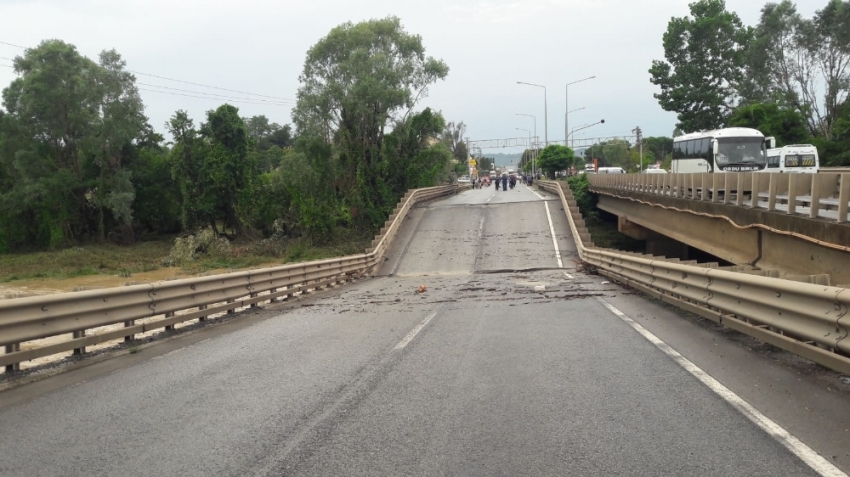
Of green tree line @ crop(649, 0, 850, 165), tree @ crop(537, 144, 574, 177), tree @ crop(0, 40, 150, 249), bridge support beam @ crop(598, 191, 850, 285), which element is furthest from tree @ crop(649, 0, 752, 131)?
tree @ crop(0, 40, 150, 249)

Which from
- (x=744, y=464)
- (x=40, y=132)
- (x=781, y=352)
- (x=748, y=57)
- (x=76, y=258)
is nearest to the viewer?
(x=744, y=464)

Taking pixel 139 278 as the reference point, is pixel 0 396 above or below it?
above

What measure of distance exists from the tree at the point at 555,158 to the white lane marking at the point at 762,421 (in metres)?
91.7

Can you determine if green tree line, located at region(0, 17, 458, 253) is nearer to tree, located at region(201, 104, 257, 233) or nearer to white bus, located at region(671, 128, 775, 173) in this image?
tree, located at region(201, 104, 257, 233)

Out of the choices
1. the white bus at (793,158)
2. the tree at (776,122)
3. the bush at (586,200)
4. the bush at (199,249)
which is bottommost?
the bush at (199,249)

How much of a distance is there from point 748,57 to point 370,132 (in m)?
39.3

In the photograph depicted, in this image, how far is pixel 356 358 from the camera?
8531mm

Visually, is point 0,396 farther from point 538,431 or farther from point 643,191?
point 643,191

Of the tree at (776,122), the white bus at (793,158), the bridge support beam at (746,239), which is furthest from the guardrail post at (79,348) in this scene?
the tree at (776,122)

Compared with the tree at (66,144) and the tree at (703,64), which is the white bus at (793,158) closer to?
the tree at (703,64)

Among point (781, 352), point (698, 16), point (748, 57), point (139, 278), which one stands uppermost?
point (698, 16)

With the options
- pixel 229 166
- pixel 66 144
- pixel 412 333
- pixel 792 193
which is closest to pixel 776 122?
pixel 229 166

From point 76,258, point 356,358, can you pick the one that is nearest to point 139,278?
point 76,258

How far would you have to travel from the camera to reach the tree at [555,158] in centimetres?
9825
